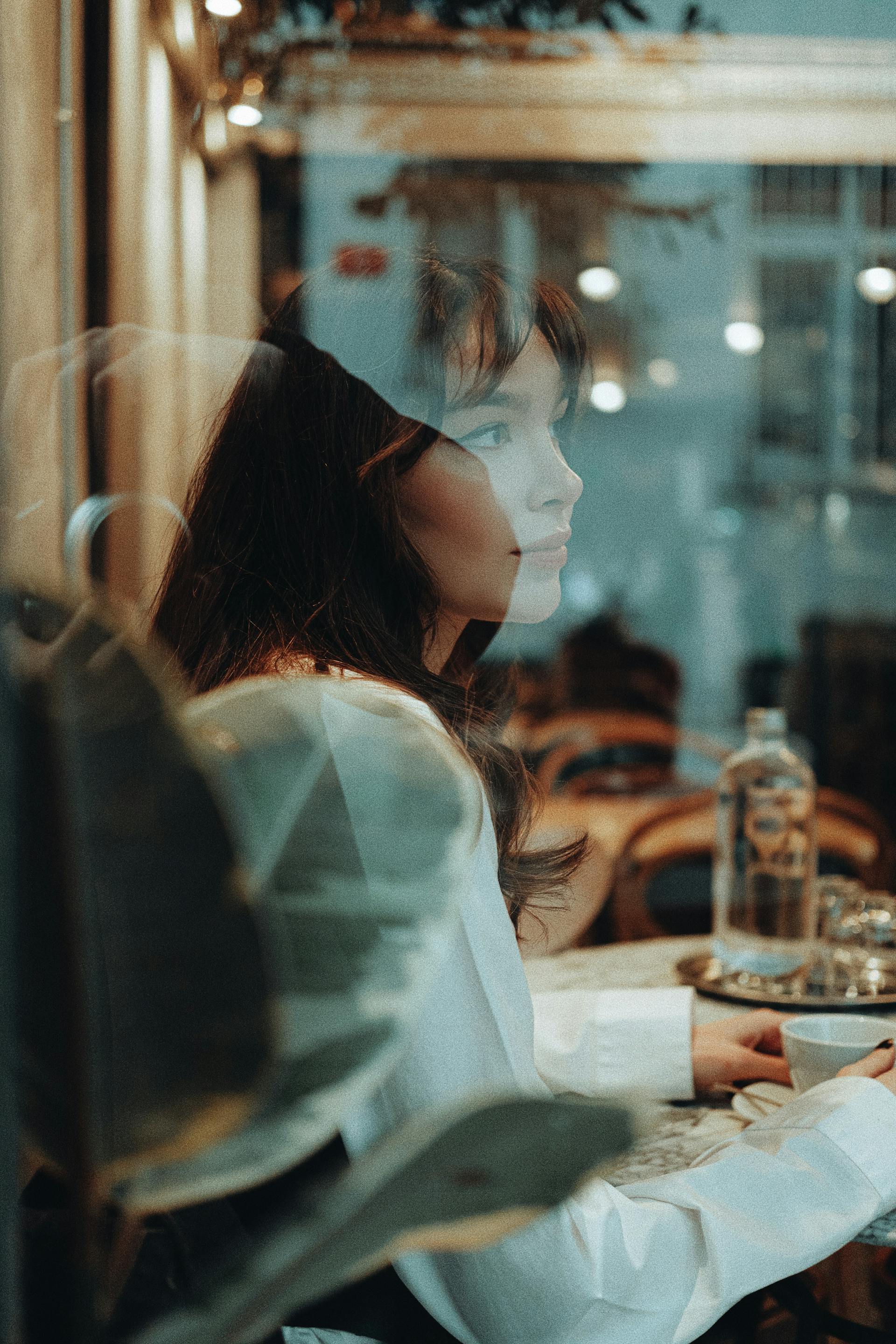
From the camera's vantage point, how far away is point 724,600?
4809mm

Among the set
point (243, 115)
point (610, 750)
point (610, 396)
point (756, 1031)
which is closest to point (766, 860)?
point (756, 1031)

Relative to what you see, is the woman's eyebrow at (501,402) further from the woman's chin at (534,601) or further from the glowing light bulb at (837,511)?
the glowing light bulb at (837,511)

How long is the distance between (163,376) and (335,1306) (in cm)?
81

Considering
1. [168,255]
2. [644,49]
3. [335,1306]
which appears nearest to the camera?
[335,1306]

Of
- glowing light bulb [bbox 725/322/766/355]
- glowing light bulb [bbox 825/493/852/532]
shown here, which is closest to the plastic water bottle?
glowing light bulb [bbox 825/493/852/532]

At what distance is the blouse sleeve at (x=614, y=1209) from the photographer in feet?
1.75

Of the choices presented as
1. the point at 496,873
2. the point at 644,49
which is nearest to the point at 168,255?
the point at 496,873

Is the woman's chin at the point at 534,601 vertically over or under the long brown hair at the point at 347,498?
under

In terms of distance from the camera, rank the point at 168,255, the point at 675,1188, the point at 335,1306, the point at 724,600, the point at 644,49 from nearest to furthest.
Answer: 1. the point at 335,1306
2. the point at 675,1188
3. the point at 168,255
4. the point at 644,49
5. the point at 724,600

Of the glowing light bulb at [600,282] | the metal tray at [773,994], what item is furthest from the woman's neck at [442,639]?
the glowing light bulb at [600,282]

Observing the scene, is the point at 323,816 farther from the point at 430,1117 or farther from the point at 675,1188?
the point at 675,1188

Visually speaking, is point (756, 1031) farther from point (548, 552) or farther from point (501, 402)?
point (501, 402)

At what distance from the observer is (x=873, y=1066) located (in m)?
0.72

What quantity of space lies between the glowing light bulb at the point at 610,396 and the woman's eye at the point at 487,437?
378cm
